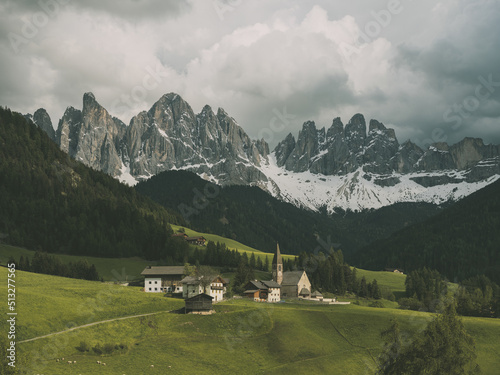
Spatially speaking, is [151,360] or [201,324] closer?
[151,360]

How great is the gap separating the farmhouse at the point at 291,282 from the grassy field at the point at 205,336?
1284 inches

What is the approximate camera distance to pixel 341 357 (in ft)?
260

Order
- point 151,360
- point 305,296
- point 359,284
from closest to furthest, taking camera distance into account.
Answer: point 151,360 < point 305,296 < point 359,284

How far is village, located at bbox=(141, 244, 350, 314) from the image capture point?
11631 centimetres

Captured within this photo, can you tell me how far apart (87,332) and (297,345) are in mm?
34738

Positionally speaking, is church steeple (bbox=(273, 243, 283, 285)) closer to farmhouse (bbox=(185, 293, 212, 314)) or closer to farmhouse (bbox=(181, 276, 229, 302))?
farmhouse (bbox=(181, 276, 229, 302))

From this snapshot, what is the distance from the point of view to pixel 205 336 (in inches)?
3324

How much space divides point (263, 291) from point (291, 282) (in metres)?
15.9

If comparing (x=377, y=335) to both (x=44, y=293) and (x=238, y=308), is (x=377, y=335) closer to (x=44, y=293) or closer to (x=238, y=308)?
(x=238, y=308)

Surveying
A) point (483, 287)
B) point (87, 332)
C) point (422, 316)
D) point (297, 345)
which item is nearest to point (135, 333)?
point (87, 332)

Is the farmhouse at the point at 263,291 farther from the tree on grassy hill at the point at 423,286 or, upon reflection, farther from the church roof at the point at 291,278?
the tree on grassy hill at the point at 423,286

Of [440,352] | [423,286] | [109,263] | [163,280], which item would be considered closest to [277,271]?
[163,280]

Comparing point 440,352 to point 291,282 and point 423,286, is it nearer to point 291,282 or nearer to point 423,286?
point 291,282

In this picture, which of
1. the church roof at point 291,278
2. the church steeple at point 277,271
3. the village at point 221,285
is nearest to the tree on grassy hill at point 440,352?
the village at point 221,285
